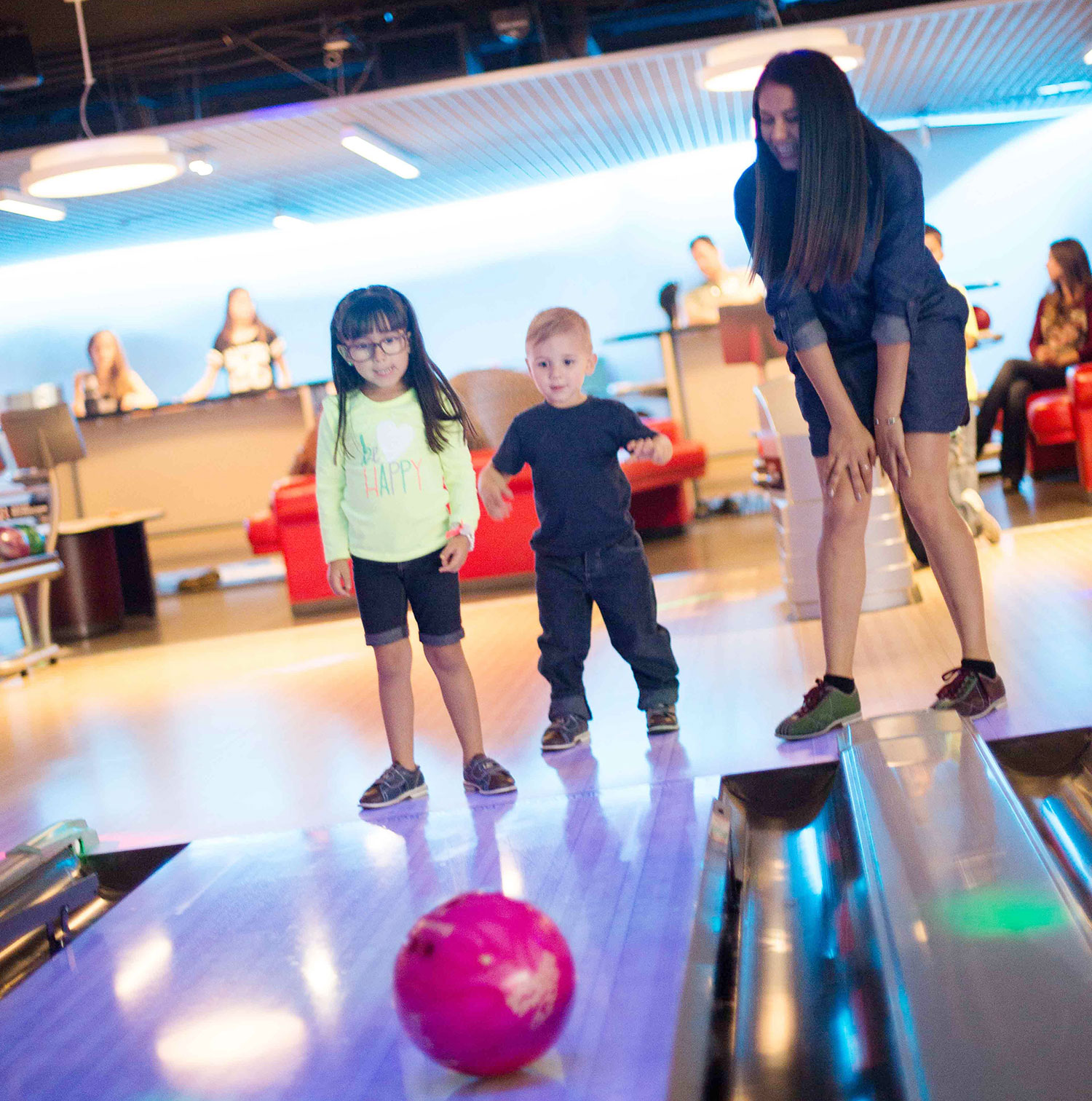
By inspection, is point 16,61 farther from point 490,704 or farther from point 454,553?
point 454,553

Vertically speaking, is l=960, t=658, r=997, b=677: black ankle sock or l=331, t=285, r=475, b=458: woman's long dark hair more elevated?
l=331, t=285, r=475, b=458: woman's long dark hair

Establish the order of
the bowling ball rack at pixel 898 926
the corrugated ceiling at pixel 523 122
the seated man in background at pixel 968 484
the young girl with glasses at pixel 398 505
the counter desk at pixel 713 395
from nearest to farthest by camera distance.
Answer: the bowling ball rack at pixel 898 926
the young girl with glasses at pixel 398 505
the seated man in background at pixel 968 484
the corrugated ceiling at pixel 523 122
the counter desk at pixel 713 395

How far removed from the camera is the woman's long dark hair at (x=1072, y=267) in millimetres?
6484

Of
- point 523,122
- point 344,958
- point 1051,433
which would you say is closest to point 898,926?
point 344,958

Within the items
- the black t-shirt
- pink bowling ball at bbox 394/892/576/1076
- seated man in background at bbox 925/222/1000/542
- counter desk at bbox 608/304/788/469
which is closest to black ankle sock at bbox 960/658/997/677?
the black t-shirt

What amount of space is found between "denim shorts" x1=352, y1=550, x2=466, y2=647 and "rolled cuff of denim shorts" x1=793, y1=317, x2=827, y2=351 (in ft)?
2.53

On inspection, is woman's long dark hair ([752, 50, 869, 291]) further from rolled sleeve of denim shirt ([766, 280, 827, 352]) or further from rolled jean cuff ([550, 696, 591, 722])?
rolled jean cuff ([550, 696, 591, 722])

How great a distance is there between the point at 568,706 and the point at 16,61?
6817mm

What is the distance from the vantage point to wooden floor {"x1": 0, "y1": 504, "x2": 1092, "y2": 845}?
8.19 feet

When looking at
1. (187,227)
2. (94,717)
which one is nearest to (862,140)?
(94,717)

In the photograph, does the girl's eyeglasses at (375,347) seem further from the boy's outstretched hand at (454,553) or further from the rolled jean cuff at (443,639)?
the rolled jean cuff at (443,639)

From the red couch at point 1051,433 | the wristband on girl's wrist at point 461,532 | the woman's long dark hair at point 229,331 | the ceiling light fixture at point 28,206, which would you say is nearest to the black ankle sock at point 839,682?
the wristband on girl's wrist at point 461,532

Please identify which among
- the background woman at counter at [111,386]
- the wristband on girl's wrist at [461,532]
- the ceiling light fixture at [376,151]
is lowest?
the wristband on girl's wrist at [461,532]

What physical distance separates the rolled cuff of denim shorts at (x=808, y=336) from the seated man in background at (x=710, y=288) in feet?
18.3
